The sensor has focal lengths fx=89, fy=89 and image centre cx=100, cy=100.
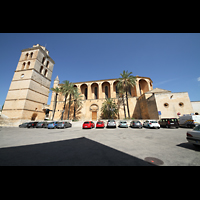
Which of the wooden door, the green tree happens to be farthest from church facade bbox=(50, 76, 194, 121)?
the green tree

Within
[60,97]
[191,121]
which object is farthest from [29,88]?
[191,121]

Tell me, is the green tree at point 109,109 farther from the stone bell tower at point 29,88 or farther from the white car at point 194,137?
the stone bell tower at point 29,88

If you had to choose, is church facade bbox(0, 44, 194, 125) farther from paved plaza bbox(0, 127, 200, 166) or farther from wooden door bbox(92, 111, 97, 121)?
paved plaza bbox(0, 127, 200, 166)

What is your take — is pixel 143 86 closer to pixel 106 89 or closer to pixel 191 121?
pixel 106 89

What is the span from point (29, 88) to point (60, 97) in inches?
375

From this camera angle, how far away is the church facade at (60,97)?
18605mm

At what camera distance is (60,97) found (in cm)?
3250

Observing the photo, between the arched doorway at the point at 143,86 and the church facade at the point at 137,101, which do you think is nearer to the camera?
the church facade at the point at 137,101

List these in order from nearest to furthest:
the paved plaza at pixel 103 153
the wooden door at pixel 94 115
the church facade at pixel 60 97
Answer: the paved plaza at pixel 103 153 < the church facade at pixel 60 97 < the wooden door at pixel 94 115

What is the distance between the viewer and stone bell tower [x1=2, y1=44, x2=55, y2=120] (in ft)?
77.7

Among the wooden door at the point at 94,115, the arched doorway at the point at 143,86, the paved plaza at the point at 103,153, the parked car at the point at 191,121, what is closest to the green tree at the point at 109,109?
the wooden door at the point at 94,115
